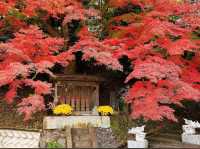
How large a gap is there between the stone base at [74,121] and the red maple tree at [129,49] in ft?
2.63

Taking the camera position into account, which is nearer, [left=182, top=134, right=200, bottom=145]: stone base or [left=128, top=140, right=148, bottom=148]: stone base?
[left=128, top=140, right=148, bottom=148]: stone base

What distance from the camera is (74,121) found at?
14.1 metres

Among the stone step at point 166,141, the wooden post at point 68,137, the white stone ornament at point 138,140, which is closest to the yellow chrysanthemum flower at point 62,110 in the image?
the wooden post at point 68,137

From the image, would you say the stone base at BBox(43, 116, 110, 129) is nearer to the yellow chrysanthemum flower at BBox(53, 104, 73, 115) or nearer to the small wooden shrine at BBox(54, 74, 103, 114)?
the yellow chrysanthemum flower at BBox(53, 104, 73, 115)

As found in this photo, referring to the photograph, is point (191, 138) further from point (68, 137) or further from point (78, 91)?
point (78, 91)

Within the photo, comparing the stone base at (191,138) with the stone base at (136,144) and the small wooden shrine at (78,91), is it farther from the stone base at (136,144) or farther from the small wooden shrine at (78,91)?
the small wooden shrine at (78,91)

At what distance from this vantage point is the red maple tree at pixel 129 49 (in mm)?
12477

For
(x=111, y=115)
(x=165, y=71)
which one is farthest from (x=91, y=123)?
(x=165, y=71)

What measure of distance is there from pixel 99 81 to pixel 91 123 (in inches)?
75.7

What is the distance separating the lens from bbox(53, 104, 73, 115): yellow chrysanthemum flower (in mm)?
14047

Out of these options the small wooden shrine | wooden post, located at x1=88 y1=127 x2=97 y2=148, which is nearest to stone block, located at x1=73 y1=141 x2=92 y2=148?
wooden post, located at x1=88 y1=127 x2=97 y2=148

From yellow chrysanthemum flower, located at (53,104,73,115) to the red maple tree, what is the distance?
75cm

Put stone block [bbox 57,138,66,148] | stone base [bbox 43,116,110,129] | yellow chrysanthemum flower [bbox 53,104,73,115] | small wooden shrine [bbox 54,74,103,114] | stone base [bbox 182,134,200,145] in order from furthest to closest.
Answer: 1. small wooden shrine [bbox 54,74,103,114]
2. yellow chrysanthemum flower [bbox 53,104,73,115]
3. stone base [bbox 43,116,110,129]
4. stone base [bbox 182,134,200,145]
5. stone block [bbox 57,138,66,148]

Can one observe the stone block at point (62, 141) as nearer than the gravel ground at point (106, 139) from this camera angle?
Yes
